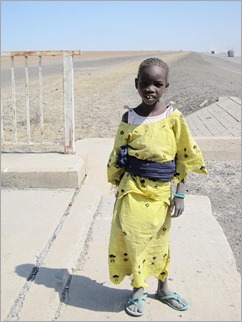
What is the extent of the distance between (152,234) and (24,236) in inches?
54.0

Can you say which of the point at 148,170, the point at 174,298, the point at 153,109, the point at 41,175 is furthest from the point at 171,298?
the point at 41,175

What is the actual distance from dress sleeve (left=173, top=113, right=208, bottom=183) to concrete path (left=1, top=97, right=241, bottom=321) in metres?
0.83

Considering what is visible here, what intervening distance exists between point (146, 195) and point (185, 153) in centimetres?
32

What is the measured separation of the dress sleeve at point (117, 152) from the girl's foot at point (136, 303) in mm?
668

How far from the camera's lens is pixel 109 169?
2.66 metres

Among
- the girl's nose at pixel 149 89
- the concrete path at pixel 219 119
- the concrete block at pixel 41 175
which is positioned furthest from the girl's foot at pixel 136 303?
the concrete path at pixel 219 119

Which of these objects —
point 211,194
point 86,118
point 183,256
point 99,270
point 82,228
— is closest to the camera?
point 99,270

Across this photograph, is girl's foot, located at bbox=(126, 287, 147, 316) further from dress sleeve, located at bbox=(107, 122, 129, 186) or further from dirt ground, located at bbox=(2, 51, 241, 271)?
dirt ground, located at bbox=(2, 51, 241, 271)

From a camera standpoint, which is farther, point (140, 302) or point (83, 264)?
point (83, 264)

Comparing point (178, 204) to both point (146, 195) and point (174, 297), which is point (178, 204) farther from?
point (174, 297)

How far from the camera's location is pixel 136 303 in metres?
2.68

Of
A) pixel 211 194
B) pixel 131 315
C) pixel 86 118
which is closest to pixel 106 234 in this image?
pixel 131 315

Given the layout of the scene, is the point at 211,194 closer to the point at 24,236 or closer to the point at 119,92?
the point at 24,236

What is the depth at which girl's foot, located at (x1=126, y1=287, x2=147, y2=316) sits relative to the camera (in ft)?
8.73
